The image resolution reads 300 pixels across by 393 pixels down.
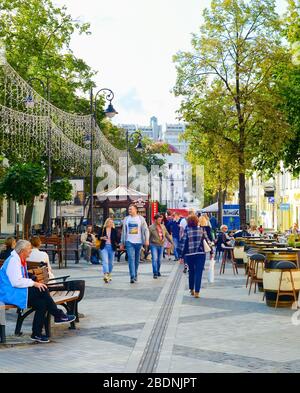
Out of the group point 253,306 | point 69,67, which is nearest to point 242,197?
point 69,67

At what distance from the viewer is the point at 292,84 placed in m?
33.1

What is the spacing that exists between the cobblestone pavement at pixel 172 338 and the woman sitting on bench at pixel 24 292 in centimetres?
31

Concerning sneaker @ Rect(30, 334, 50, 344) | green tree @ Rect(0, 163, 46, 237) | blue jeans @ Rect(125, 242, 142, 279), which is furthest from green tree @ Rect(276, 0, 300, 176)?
sneaker @ Rect(30, 334, 50, 344)

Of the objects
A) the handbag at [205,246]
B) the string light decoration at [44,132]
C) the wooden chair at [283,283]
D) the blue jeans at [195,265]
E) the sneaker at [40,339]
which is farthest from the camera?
the string light decoration at [44,132]

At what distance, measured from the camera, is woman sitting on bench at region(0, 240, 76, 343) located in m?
10.2

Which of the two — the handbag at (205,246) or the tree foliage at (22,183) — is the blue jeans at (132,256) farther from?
the tree foliage at (22,183)

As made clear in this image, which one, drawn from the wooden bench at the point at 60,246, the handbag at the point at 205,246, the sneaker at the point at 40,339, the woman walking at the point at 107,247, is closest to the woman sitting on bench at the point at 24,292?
the sneaker at the point at 40,339

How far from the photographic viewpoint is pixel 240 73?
115 feet

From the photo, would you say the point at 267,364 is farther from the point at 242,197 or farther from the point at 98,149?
the point at 98,149

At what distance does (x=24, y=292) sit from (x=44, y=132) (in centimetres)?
1835

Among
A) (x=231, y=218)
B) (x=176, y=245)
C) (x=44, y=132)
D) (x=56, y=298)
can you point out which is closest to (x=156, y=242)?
(x=44, y=132)

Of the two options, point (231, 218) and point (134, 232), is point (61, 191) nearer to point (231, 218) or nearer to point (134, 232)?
point (134, 232)

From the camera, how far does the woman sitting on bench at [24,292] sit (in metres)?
10.2

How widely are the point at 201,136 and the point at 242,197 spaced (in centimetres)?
388
